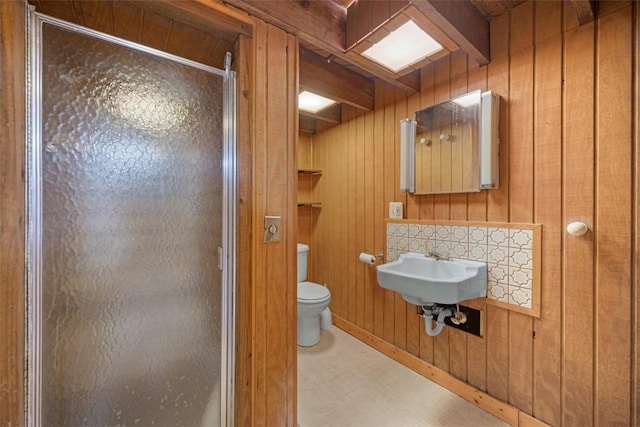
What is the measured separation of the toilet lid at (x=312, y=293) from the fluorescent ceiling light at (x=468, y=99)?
1639 mm

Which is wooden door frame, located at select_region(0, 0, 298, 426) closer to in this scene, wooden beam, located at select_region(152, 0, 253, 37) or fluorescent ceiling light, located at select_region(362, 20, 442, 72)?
wooden beam, located at select_region(152, 0, 253, 37)

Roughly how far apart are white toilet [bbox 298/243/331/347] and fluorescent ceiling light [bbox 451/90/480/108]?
1.64 metres

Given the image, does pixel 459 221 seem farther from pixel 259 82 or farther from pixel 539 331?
pixel 259 82

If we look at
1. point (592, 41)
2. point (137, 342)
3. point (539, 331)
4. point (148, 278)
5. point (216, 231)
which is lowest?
point (539, 331)

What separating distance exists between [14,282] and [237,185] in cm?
69

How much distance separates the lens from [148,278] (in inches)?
38.3

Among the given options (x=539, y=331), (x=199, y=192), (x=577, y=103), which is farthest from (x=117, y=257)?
(x=577, y=103)

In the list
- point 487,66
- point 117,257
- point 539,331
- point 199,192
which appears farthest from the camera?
point 487,66

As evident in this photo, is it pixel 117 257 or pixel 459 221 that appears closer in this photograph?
pixel 117 257

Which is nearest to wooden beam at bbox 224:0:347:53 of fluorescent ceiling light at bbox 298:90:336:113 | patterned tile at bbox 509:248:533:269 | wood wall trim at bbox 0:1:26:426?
Result: wood wall trim at bbox 0:1:26:426

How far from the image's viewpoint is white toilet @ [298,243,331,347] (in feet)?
6.68

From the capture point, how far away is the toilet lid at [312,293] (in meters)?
2.07

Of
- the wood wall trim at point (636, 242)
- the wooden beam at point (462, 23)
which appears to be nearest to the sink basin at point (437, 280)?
the wood wall trim at point (636, 242)

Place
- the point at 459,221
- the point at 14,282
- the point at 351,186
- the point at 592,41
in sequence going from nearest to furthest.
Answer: the point at 14,282
the point at 592,41
the point at 459,221
the point at 351,186
